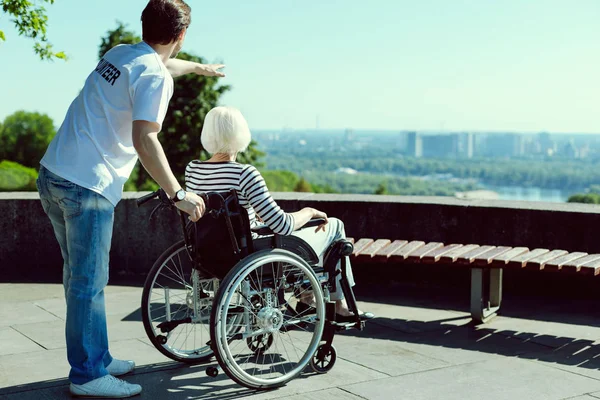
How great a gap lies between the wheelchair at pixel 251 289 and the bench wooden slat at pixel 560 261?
1418 millimetres

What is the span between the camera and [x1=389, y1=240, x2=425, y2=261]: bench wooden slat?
5387 mm

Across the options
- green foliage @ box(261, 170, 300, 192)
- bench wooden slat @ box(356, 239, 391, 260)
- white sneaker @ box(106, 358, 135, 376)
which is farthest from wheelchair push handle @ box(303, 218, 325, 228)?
green foliage @ box(261, 170, 300, 192)

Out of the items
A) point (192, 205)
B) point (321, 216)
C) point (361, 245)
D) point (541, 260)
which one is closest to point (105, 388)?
point (192, 205)

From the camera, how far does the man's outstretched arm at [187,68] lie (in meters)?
4.30

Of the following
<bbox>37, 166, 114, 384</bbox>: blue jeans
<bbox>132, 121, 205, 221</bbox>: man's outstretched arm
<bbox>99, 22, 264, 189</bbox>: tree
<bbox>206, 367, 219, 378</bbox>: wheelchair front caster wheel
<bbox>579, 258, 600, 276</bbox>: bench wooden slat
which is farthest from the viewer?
<bbox>99, 22, 264, 189</bbox>: tree

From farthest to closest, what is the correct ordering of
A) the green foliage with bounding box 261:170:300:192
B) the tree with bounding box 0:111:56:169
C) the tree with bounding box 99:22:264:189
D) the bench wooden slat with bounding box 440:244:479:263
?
the green foliage with bounding box 261:170:300:192, the tree with bounding box 0:111:56:169, the tree with bounding box 99:22:264:189, the bench wooden slat with bounding box 440:244:479:263

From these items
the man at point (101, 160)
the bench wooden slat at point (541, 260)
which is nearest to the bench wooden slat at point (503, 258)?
the bench wooden slat at point (541, 260)

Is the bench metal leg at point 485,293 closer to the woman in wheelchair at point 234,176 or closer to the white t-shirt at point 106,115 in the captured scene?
the woman in wheelchair at point 234,176

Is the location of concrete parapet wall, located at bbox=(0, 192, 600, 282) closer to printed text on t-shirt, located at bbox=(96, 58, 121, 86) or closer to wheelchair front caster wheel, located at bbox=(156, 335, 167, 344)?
wheelchair front caster wheel, located at bbox=(156, 335, 167, 344)

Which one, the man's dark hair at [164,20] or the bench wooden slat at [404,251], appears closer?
the man's dark hair at [164,20]

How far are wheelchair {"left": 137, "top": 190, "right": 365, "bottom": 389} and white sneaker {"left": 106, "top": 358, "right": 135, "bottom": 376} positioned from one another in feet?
0.56

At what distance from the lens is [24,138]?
71125 mm

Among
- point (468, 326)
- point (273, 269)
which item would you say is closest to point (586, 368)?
point (468, 326)

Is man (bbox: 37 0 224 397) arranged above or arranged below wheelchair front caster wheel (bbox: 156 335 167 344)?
above
